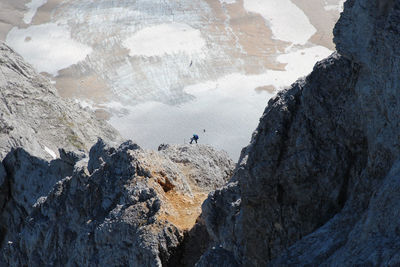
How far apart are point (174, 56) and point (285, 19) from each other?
22.9 m

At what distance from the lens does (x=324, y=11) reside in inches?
3989

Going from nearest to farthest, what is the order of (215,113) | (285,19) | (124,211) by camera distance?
(124,211), (215,113), (285,19)

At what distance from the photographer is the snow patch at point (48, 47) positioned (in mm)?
89188

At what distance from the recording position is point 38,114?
169 ft

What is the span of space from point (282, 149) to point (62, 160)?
22090 mm

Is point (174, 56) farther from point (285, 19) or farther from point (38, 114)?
point (38, 114)

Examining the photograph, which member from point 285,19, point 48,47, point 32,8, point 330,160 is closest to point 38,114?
point 330,160

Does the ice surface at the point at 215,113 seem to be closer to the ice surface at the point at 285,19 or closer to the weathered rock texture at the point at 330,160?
the ice surface at the point at 285,19

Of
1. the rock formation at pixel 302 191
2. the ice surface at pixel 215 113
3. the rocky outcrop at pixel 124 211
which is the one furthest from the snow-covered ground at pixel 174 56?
the rock formation at pixel 302 191

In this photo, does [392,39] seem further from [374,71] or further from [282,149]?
[282,149]

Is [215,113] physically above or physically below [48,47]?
above

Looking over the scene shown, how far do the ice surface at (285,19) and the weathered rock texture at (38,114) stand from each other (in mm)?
48334

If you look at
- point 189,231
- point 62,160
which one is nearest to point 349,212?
point 189,231

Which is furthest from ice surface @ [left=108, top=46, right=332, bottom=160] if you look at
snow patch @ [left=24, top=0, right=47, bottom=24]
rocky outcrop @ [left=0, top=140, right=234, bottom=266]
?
rocky outcrop @ [left=0, top=140, right=234, bottom=266]
